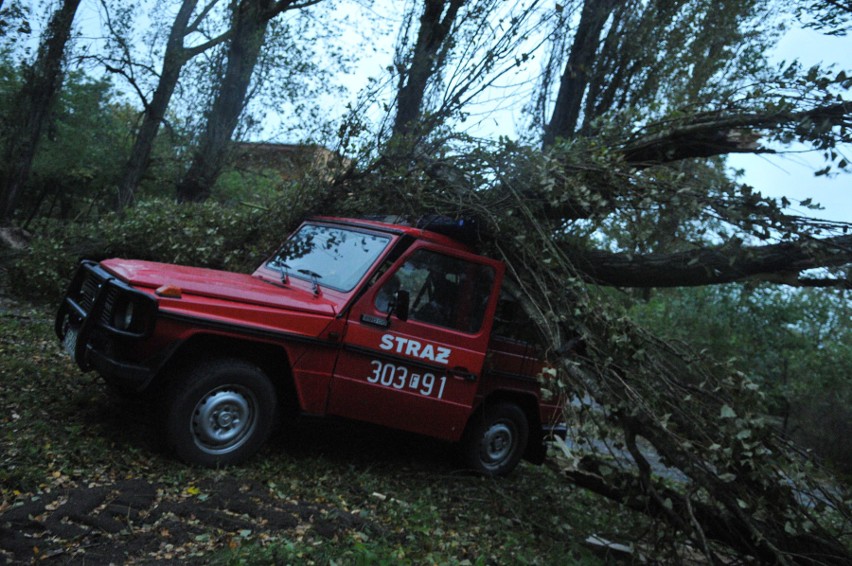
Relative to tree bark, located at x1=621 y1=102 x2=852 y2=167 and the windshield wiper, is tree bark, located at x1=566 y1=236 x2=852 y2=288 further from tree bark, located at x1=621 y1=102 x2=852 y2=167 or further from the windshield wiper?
the windshield wiper

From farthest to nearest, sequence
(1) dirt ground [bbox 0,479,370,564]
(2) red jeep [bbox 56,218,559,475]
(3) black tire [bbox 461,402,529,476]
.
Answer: (3) black tire [bbox 461,402,529,476], (2) red jeep [bbox 56,218,559,475], (1) dirt ground [bbox 0,479,370,564]

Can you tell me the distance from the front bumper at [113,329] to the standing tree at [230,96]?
9586 millimetres

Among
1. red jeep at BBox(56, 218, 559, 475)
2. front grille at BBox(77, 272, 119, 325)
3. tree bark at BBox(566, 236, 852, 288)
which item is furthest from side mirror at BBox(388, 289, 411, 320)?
tree bark at BBox(566, 236, 852, 288)

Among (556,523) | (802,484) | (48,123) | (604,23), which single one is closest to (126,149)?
(48,123)

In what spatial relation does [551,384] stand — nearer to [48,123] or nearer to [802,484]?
[802,484]

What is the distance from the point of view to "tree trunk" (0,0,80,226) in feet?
45.7

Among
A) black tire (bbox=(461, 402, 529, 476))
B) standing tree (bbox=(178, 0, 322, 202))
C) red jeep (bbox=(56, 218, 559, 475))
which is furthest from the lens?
standing tree (bbox=(178, 0, 322, 202))

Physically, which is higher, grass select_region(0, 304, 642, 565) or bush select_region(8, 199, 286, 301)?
bush select_region(8, 199, 286, 301)

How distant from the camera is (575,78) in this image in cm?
1160

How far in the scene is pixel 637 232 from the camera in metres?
6.58

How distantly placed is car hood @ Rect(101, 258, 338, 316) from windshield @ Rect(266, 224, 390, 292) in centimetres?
27

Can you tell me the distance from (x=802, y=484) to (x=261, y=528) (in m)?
3.48

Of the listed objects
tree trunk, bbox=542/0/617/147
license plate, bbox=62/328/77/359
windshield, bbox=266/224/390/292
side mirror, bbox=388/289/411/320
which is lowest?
license plate, bbox=62/328/77/359

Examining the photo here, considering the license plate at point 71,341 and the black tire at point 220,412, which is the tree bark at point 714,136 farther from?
the license plate at point 71,341
